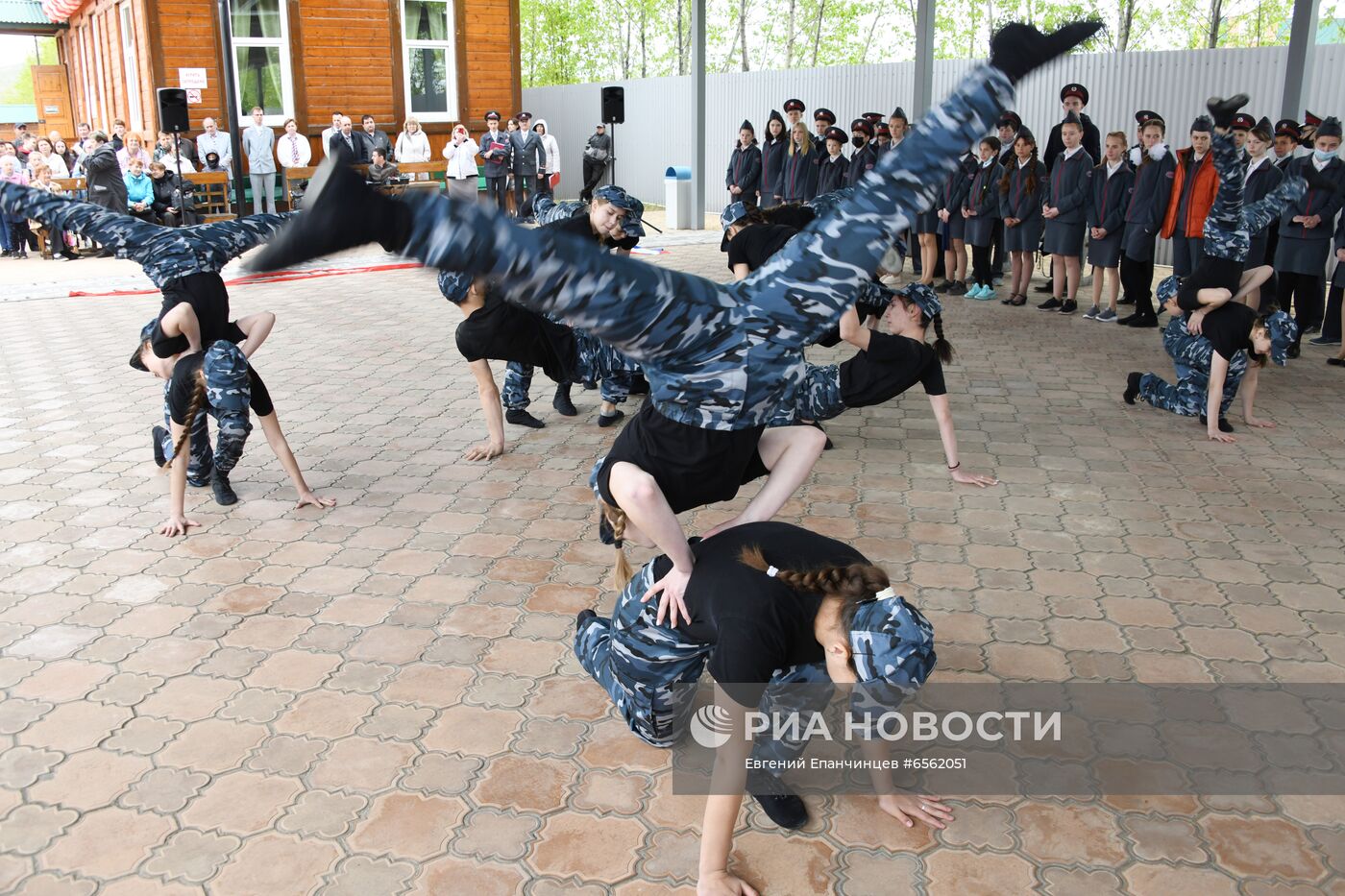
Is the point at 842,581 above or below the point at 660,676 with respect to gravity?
above

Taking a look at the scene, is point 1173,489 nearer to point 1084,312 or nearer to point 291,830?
point 291,830

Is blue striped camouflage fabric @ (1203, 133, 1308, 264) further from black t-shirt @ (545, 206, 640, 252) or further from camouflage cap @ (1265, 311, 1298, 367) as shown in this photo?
black t-shirt @ (545, 206, 640, 252)

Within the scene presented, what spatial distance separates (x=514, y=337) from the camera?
5.32 m

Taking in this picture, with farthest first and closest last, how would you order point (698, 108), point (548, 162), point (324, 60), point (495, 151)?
point (324, 60)
point (548, 162)
point (495, 151)
point (698, 108)

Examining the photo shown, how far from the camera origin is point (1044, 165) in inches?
375

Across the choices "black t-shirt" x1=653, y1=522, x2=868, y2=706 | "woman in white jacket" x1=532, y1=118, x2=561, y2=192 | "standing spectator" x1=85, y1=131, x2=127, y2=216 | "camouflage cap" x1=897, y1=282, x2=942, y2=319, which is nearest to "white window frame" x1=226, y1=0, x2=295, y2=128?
"standing spectator" x1=85, y1=131, x2=127, y2=216

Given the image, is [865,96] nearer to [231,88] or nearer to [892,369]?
[231,88]

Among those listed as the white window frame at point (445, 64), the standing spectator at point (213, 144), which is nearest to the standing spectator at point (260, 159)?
the standing spectator at point (213, 144)

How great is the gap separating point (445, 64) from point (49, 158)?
20.9 feet

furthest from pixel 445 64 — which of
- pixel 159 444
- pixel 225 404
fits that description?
pixel 225 404

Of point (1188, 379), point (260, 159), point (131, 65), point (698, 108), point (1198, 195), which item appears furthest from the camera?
point (131, 65)

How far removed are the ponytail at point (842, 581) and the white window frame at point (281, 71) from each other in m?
16.2

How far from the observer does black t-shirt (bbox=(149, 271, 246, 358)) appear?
457cm

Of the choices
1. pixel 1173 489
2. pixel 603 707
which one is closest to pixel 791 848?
pixel 603 707
